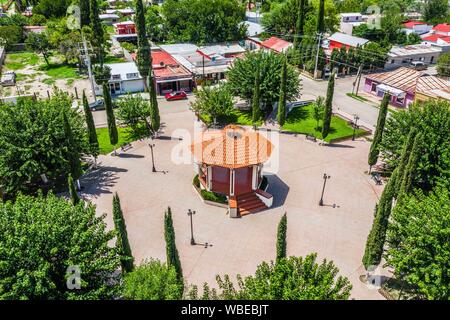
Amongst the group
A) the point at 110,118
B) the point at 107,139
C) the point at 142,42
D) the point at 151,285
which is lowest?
the point at 107,139

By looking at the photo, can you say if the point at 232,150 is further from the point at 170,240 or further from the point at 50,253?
the point at 50,253

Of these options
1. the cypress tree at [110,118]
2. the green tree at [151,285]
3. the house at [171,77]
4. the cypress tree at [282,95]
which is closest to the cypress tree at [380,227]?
the green tree at [151,285]

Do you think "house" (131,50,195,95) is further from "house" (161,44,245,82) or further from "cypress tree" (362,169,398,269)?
"cypress tree" (362,169,398,269)

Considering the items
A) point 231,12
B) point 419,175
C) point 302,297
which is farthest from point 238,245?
point 231,12

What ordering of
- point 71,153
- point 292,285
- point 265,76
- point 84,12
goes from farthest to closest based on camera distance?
point 84,12, point 265,76, point 71,153, point 292,285

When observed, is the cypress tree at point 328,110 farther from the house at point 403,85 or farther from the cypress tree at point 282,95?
the house at point 403,85

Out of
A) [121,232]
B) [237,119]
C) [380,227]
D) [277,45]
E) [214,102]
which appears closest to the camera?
[121,232]

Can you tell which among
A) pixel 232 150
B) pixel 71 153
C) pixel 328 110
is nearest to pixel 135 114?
pixel 71 153

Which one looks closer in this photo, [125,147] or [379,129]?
[379,129]

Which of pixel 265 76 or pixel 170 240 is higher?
pixel 265 76
